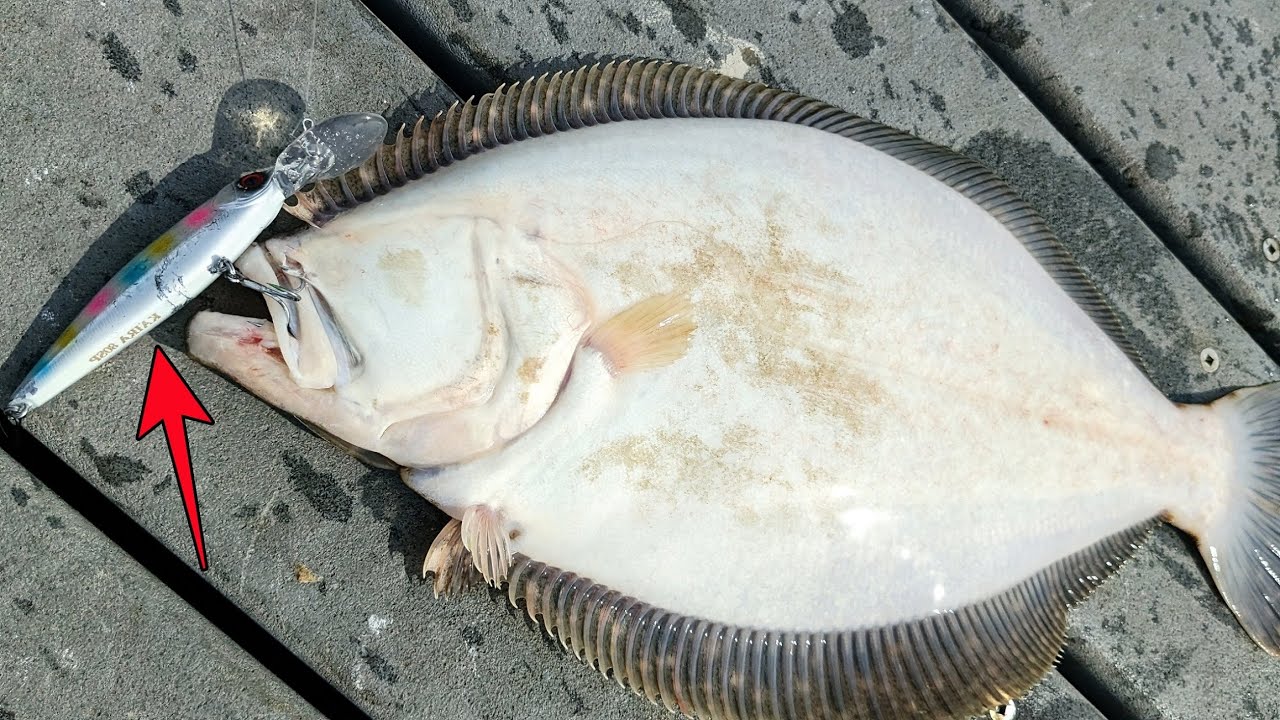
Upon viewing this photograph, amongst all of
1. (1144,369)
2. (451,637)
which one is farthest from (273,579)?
(1144,369)

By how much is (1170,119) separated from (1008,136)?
377mm

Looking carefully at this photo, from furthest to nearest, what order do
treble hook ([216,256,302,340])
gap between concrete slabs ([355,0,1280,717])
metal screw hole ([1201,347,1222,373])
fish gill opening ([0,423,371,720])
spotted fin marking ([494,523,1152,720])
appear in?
metal screw hole ([1201,347,1222,373])
gap between concrete slabs ([355,0,1280,717])
fish gill opening ([0,423,371,720])
spotted fin marking ([494,523,1152,720])
treble hook ([216,256,302,340])

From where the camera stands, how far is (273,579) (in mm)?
1385

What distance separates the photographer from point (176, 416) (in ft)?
4.43

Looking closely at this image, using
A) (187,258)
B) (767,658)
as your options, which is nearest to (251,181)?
(187,258)

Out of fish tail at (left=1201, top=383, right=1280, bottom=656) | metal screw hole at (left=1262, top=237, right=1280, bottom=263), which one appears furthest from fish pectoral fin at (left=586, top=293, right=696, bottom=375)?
metal screw hole at (left=1262, top=237, right=1280, bottom=263)

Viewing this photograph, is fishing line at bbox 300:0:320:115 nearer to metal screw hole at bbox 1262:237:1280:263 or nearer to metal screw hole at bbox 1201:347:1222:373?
metal screw hole at bbox 1201:347:1222:373

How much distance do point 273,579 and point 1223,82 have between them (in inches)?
85.9

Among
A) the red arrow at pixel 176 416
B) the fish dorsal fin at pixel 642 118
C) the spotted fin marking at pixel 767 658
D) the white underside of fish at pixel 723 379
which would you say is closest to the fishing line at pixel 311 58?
the fish dorsal fin at pixel 642 118

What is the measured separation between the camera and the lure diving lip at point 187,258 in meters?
1.20

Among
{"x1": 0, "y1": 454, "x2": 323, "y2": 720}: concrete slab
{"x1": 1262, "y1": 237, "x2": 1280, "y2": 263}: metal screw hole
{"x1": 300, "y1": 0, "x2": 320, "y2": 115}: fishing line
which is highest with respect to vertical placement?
{"x1": 300, "y1": 0, "x2": 320, "y2": 115}: fishing line

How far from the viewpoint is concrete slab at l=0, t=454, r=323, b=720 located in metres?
1.30

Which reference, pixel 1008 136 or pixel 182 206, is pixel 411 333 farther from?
pixel 1008 136

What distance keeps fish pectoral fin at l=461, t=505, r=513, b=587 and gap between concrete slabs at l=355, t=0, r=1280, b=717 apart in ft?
2.75
